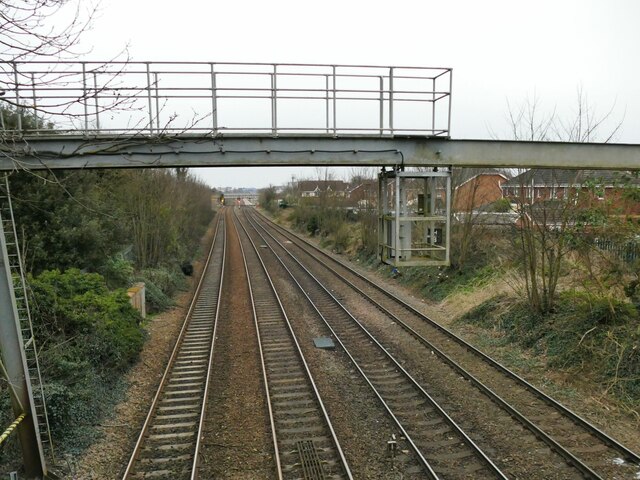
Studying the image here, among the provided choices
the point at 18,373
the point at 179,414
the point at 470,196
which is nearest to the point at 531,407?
the point at 179,414

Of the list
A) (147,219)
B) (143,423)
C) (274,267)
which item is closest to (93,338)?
(143,423)

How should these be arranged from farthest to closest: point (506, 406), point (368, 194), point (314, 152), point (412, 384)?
point (368, 194) → point (412, 384) → point (314, 152) → point (506, 406)

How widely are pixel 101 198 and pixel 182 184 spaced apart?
11.9m

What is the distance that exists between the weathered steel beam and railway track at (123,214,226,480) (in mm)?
4386

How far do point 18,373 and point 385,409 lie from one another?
576cm

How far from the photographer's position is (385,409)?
862 centimetres

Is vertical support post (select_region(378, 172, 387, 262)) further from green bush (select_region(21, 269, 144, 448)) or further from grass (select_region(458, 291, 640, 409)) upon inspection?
green bush (select_region(21, 269, 144, 448))

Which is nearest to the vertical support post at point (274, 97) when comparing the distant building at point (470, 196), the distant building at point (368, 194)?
the distant building at point (470, 196)

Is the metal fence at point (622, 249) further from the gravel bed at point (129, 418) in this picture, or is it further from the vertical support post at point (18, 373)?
the vertical support post at point (18, 373)

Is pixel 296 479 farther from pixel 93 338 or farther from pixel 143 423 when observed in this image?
pixel 93 338

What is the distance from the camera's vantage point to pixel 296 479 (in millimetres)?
6656

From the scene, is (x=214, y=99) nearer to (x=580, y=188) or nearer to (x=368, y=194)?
(x=580, y=188)

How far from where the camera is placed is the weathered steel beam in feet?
26.7

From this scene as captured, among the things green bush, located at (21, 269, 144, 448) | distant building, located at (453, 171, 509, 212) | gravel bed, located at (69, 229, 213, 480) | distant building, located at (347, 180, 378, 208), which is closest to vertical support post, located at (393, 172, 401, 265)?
gravel bed, located at (69, 229, 213, 480)
